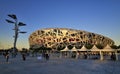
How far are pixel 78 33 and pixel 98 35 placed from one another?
61.4 ft

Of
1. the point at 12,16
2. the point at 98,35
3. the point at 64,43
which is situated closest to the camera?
the point at 12,16

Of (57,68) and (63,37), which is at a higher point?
(63,37)

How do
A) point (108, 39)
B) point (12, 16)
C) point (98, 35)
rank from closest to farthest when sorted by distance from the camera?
point (12, 16), point (98, 35), point (108, 39)

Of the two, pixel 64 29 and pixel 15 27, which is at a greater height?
pixel 64 29

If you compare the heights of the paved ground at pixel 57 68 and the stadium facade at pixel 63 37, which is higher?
the stadium facade at pixel 63 37

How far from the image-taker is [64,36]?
536 ft

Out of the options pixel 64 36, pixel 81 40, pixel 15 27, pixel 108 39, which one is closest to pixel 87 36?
pixel 81 40

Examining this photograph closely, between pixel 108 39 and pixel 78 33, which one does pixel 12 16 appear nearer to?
pixel 78 33

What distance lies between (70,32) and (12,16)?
350 feet

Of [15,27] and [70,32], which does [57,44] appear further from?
[15,27]

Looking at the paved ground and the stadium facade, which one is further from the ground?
the stadium facade

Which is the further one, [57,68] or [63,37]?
[63,37]

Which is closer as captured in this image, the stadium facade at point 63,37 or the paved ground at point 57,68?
the paved ground at point 57,68

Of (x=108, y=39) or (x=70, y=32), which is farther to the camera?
(x=108, y=39)
